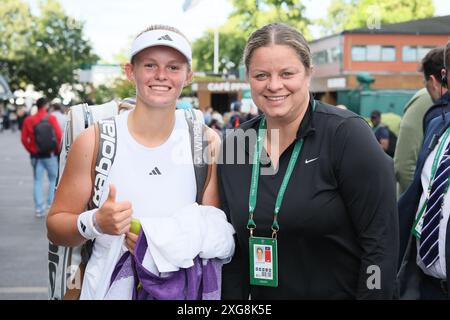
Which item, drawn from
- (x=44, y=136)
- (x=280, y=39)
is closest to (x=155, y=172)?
(x=280, y=39)

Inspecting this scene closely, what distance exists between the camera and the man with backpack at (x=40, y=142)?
10.2m

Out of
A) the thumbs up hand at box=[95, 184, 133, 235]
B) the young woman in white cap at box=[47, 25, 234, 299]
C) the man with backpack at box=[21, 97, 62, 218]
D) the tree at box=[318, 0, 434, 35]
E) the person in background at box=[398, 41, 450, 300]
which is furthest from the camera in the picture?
the tree at box=[318, 0, 434, 35]

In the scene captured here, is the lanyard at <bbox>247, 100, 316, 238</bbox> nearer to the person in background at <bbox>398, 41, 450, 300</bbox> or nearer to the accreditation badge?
the accreditation badge

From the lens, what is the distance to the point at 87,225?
7.51ft

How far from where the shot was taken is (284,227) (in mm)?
2297

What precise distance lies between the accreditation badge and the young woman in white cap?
0.10m

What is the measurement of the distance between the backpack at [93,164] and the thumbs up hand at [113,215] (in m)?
0.20

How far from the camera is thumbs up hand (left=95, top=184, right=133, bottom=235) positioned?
2.19 m

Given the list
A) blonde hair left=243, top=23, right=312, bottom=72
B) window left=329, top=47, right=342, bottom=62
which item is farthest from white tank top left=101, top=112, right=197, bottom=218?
window left=329, top=47, right=342, bottom=62

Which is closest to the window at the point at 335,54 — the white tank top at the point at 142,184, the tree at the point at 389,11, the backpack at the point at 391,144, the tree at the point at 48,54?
the tree at the point at 389,11

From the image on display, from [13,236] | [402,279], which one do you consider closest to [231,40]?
[13,236]

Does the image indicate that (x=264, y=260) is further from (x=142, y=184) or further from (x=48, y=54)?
(x=48, y=54)
